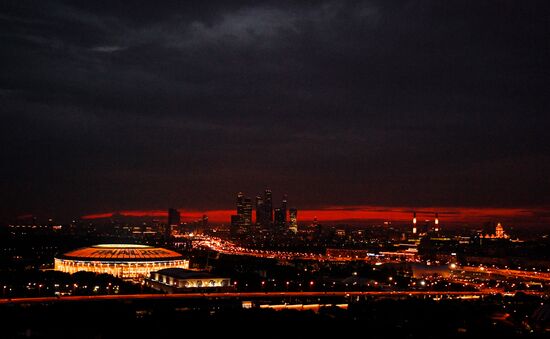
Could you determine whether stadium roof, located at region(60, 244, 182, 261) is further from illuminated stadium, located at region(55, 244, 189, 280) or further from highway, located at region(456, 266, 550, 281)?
highway, located at region(456, 266, 550, 281)

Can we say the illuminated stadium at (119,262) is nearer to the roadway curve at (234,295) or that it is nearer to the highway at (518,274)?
the roadway curve at (234,295)

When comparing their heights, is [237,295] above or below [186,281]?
below

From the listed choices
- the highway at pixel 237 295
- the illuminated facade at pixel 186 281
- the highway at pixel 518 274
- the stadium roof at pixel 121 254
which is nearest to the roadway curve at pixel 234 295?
the highway at pixel 237 295

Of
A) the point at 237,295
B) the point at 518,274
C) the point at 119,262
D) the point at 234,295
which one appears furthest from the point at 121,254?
the point at 518,274

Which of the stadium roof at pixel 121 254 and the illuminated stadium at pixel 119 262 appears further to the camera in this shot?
the stadium roof at pixel 121 254

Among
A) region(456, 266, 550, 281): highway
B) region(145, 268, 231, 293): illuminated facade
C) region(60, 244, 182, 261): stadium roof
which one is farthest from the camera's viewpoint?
region(456, 266, 550, 281): highway

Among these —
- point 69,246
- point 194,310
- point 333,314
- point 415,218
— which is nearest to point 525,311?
point 333,314

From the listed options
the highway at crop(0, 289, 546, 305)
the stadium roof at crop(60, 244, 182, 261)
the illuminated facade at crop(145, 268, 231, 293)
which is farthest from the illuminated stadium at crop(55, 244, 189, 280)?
the highway at crop(0, 289, 546, 305)

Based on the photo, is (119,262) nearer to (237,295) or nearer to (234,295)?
(234,295)

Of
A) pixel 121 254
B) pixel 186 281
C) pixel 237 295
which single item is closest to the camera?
pixel 237 295
